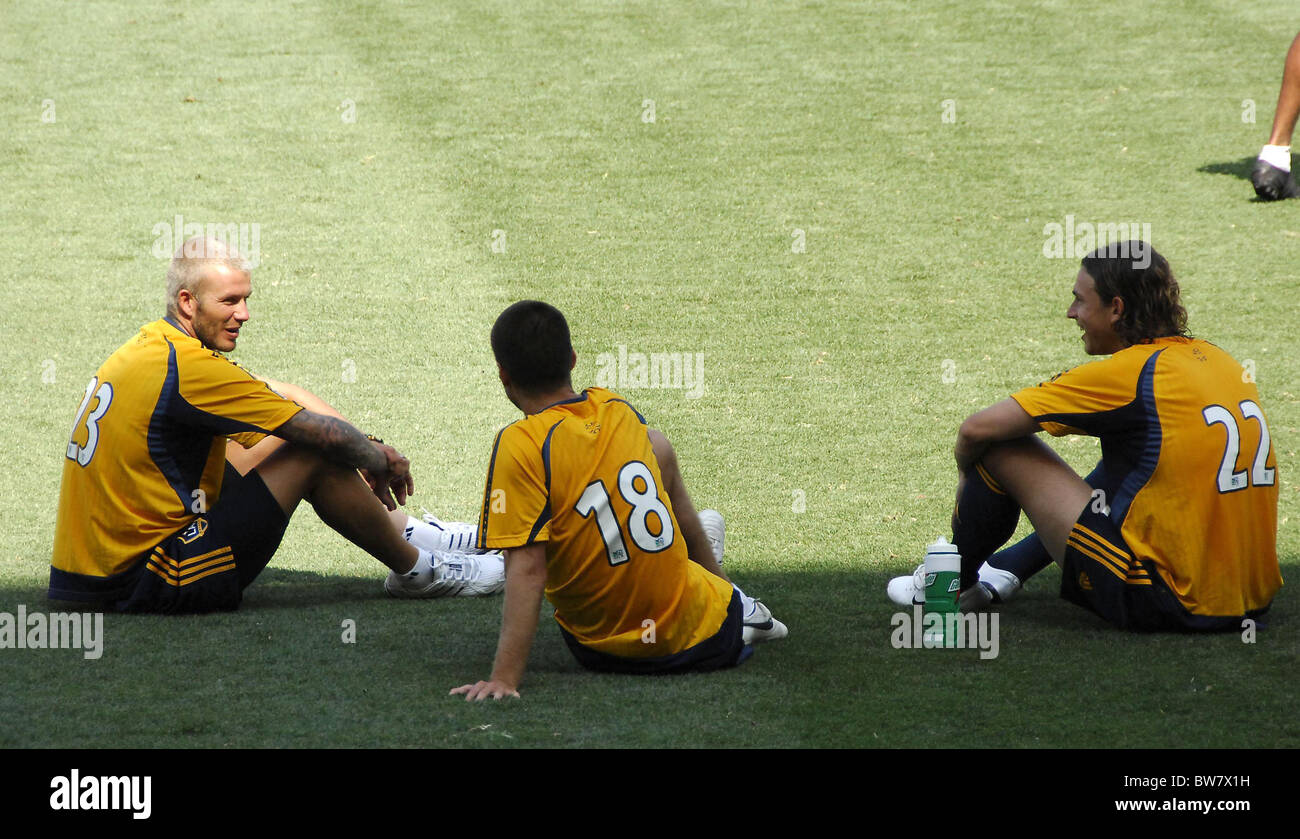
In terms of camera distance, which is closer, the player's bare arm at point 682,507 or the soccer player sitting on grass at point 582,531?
the soccer player sitting on grass at point 582,531

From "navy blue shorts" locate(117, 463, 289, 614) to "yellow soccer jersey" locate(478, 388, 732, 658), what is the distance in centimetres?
113

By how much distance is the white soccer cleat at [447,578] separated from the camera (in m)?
4.75

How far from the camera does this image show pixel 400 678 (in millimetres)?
3865

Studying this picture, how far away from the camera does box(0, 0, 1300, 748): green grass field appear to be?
12.1 feet

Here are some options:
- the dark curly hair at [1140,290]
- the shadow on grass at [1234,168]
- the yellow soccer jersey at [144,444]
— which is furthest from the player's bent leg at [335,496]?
the shadow on grass at [1234,168]

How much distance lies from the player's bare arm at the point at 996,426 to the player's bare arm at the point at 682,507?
0.83m

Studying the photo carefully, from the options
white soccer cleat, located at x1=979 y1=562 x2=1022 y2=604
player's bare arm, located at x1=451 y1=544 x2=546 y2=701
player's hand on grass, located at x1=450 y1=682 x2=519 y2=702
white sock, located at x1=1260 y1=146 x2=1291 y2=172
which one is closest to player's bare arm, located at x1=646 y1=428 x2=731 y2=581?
player's bare arm, located at x1=451 y1=544 x2=546 y2=701

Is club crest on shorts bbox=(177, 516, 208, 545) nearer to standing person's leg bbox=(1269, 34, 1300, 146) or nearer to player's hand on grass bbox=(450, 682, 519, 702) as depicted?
player's hand on grass bbox=(450, 682, 519, 702)

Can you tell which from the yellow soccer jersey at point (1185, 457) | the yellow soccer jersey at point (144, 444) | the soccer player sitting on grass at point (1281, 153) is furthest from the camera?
the soccer player sitting on grass at point (1281, 153)

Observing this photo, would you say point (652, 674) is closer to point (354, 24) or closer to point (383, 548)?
point (383, 548)

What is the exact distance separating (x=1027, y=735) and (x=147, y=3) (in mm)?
10984

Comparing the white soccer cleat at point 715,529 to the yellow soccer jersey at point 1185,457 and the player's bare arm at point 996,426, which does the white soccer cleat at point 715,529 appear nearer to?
the player's bare arm at point 996,426

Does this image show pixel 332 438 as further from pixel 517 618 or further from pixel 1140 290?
pixel 1140 290

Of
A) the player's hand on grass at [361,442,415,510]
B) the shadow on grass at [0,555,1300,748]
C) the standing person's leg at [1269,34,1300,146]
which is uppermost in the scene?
the standing person's leg at [1269,34,1300,146]
